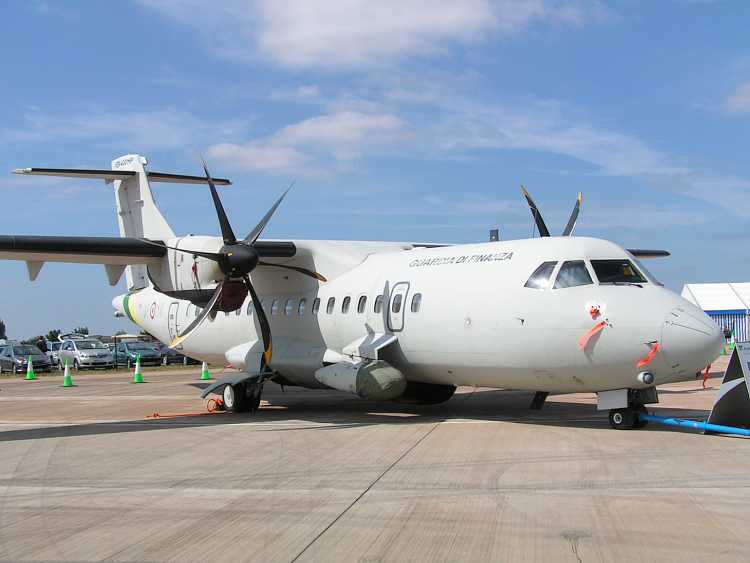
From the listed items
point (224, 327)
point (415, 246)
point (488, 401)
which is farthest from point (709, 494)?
point (224, 327)

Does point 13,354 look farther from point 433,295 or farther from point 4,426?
point 433,295

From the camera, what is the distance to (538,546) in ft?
19.3

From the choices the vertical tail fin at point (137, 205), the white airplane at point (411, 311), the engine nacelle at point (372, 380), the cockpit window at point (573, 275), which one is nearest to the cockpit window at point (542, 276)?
the white airplane at point (411, 311)

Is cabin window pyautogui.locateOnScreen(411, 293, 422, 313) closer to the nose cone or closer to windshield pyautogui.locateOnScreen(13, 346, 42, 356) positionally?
the nose cone

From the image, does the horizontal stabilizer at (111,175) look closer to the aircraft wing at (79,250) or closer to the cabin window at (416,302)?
the aircraft wing at (79,250)

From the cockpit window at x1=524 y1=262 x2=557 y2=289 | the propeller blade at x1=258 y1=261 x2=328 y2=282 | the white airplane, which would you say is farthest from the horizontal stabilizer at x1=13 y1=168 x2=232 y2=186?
the cockpit window at x1=524 y1=262 x2=557 y2=289

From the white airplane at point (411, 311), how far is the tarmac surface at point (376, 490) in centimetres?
89

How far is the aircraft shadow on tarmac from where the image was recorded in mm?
13312

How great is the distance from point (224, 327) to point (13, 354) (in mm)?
22300

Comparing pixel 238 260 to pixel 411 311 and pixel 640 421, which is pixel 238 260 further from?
pixel 640 421

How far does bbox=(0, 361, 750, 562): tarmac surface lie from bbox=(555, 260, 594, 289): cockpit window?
219 centimetres

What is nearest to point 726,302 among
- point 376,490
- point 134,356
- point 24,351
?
point 134,356

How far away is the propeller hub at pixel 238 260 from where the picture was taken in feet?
48.6

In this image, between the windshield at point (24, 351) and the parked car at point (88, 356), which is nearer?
the parked car at point (88, 356)
